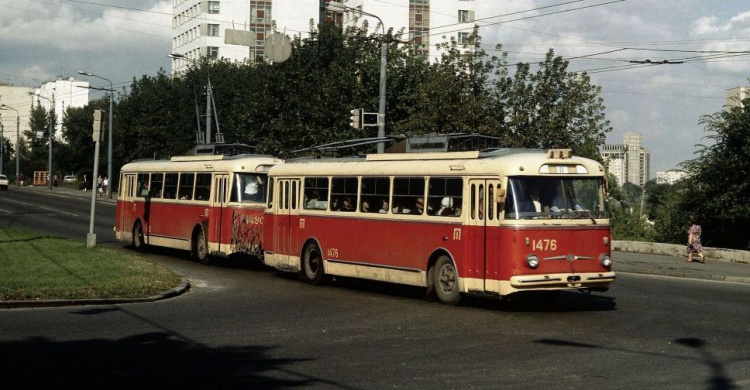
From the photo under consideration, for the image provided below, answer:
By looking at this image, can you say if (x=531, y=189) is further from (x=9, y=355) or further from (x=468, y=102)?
(x=468, y=102)

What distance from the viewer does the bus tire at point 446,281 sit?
17.7 metres

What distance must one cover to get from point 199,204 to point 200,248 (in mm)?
1189

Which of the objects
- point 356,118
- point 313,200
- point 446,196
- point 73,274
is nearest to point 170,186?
point 356,118

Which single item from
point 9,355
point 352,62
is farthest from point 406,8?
point 9,355

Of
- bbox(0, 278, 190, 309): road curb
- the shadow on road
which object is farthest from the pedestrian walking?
the shadow on road

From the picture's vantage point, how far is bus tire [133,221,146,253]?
31759mm

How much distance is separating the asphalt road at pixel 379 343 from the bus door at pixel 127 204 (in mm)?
13526

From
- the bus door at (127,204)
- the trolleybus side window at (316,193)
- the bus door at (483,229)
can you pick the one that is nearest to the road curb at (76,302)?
the trolleybus side window at (316,193)

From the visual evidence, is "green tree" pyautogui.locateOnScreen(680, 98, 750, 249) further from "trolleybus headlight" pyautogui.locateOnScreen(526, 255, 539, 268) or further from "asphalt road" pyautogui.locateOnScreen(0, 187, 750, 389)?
"trolleybus headlight" pyautogui.locateOnScreen(526, 255, 539, 268)

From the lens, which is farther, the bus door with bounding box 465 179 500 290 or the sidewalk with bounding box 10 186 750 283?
the sidewalk with bounding box 10 186 750 283

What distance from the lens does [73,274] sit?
2008cm

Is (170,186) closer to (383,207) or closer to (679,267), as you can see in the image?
(383,207)

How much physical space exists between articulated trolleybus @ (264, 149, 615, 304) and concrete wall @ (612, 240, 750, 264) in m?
14.7

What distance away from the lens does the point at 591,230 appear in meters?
16.9
